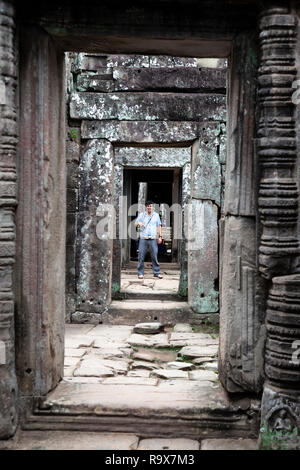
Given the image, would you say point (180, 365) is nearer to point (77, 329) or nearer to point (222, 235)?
point (222, 235)

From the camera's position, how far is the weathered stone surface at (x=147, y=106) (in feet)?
25.7

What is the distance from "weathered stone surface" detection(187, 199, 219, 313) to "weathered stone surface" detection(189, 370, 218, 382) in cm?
280

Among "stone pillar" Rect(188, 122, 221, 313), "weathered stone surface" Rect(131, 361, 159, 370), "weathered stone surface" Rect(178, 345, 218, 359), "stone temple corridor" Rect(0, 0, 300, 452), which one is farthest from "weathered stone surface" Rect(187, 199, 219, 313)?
"stone temple corridor" Rect(0, 0, 300, 452)

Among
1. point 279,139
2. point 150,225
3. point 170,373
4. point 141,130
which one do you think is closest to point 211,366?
point 170,373

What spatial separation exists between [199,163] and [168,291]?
8.03ft

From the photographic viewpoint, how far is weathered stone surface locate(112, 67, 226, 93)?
794 centimetres

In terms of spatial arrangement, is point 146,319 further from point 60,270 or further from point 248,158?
point 248,158

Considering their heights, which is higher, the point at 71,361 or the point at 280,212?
the point at 280,212

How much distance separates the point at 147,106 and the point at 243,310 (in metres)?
4.87

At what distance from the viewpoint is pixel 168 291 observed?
30.8 ft

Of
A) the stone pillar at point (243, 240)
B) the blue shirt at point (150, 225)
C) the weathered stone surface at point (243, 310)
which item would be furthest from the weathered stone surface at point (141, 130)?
the weathered stone surface at point (243, 310)

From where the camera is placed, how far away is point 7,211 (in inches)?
138

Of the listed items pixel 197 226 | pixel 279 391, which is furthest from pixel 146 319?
pixel 279 391

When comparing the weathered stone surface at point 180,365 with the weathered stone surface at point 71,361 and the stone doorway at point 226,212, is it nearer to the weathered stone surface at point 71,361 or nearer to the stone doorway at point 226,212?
the weathered stone surface at point 71,361
